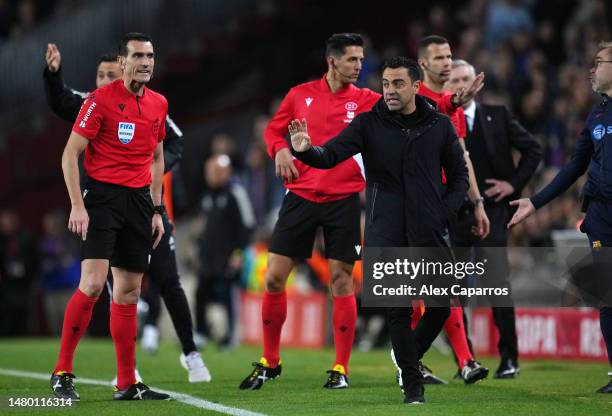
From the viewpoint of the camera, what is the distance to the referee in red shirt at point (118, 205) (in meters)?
8.40

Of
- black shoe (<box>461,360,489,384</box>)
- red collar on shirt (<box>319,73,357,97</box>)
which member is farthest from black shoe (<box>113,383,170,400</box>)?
red collar on shirt (<box>319,73,357,97</box>)

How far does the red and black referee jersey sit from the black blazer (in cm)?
323

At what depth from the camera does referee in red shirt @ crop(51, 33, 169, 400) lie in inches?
331

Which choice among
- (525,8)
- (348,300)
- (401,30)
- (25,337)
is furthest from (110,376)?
(401,30)

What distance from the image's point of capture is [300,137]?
7.99m

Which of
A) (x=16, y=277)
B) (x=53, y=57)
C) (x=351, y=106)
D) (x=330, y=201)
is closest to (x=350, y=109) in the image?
(x=351, y=106)

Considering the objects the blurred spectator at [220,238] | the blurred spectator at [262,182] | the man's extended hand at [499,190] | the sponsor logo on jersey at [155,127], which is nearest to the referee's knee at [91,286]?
the sponsor logo on jersey at [155,127]

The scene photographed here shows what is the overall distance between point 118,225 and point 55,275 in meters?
11.9

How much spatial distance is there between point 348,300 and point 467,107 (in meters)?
2.15

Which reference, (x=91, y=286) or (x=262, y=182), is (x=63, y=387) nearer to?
(x=91, y=286)

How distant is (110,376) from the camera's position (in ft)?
35.7

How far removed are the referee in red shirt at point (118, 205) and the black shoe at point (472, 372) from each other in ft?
7.81

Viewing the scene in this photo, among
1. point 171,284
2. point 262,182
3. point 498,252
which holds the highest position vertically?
point 262,182

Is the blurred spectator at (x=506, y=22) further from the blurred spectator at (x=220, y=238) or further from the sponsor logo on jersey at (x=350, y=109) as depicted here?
the sponsor logo on jersey at (x=350, y=109)
